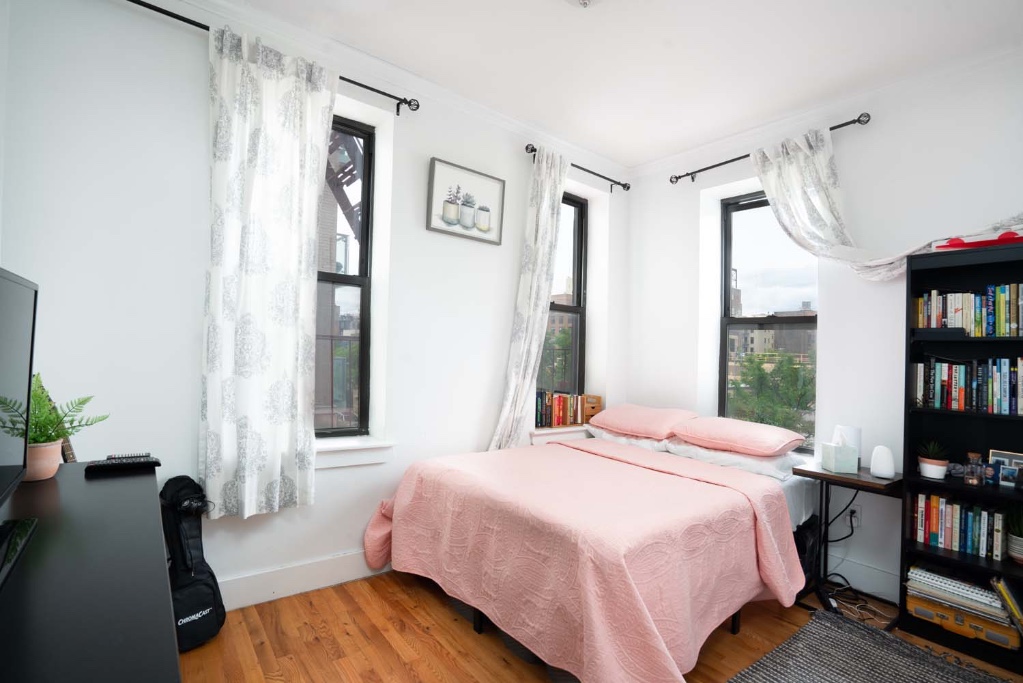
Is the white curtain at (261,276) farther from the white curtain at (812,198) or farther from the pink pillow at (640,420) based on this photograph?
the white curtain at (812,198)

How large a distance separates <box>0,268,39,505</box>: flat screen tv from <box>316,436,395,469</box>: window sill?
4.37ft

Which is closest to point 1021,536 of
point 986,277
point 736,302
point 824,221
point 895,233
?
point 986,277

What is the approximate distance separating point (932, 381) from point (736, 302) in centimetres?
140

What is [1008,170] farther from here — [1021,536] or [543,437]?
[543,437]

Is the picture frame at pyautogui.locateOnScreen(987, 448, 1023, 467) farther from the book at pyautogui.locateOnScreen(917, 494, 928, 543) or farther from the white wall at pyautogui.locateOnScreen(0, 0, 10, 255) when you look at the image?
the white wall at pyautogui.locateOnScreen(0, 0, 10, 255)

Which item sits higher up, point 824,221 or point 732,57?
point 732,57

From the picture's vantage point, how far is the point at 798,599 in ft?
8.47

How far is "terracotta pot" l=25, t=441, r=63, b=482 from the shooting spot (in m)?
1.40

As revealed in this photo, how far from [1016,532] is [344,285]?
3286 mm

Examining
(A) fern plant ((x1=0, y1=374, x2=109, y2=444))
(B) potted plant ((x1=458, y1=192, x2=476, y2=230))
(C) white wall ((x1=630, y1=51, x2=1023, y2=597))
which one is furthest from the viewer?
(B) potted plant ((x1=458, y1=192, x2=476, y2=230))

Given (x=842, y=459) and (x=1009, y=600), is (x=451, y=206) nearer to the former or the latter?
(x=842, y=459)

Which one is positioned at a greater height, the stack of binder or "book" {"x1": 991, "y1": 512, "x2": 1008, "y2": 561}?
"book" {"x1": 991, "y1": 512, "x2": 1008, "y2": 561}

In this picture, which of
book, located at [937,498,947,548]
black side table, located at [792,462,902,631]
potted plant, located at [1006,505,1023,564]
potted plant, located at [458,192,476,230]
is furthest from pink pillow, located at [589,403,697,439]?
potted plant, located at [458,192,476,230]

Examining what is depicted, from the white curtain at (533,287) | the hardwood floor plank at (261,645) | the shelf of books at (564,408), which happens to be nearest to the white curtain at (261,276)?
the hardwood floor plank at (261,645)
